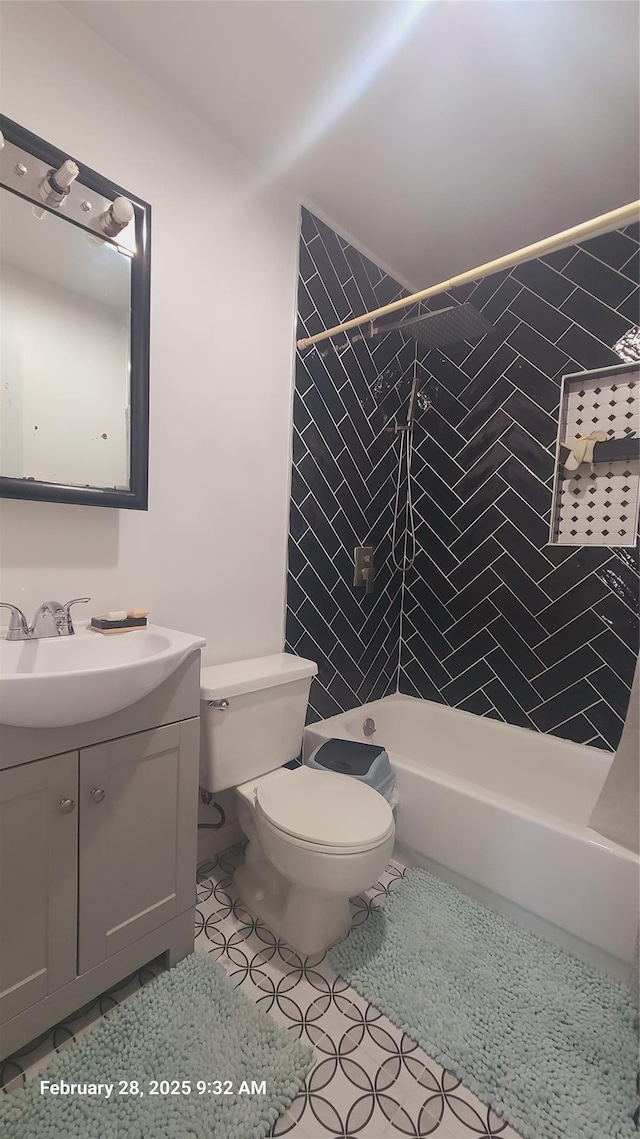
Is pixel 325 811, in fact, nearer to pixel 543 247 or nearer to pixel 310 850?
pixel 310 850

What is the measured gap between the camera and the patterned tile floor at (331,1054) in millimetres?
1004

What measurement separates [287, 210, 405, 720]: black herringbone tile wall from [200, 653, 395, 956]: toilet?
412mm

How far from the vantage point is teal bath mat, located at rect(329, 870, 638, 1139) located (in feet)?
3.45

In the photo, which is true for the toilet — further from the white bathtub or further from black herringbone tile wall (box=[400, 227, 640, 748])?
black herringbone tile wall (box=[400, 227, 640, 748])

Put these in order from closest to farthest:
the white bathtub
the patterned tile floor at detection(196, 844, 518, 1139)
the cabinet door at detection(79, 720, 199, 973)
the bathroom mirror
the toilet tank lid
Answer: the patterned tile floor at detection(196, 844, 518, 1139), the cabinet door at detection(79, 720, 199, 973), the bathroom mirror, the white bathtub, the toilet tank lid

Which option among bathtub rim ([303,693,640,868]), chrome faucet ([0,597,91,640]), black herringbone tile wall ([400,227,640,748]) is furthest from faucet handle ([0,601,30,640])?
black herringbone tile wall ([400,227,640,748])

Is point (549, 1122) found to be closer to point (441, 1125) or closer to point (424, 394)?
point (441, 1125)

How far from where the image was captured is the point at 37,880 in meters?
1.03

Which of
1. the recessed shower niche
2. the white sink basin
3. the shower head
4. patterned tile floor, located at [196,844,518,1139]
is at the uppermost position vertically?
the shower head

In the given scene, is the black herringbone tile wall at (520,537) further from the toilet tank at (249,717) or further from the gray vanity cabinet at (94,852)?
the gray vanity cabinet at (94,852)

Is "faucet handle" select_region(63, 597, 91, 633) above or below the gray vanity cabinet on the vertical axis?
above

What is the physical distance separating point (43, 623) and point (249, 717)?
69cm

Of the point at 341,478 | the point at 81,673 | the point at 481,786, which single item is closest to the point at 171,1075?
the point at 81,673

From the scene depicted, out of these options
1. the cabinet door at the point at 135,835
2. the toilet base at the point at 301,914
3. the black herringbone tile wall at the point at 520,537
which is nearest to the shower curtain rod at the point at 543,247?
the black herringbone tile wall at the point at 520,537
